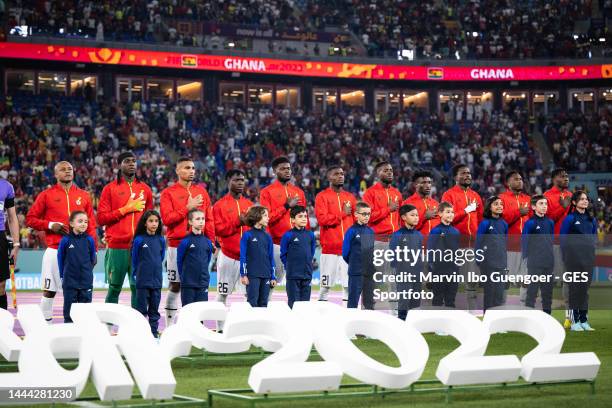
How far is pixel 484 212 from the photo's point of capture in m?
15.6

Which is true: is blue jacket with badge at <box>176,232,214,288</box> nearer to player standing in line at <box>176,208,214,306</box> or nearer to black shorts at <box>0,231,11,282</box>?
player standing in line at <box>176,208,214,306</box>

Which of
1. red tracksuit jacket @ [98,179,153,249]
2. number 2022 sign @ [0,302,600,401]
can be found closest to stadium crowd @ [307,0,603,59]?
red tracksuit jacket @ [98,179,153,249]

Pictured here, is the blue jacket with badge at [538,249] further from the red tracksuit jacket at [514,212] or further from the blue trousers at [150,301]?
the blue trousers at [150,301]

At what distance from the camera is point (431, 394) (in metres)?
9.62

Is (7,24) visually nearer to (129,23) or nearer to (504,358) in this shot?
(129,23)

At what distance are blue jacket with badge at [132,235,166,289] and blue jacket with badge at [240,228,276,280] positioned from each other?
3.90 ft

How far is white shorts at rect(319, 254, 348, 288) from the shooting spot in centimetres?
1534

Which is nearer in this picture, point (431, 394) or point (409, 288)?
point (431, 394)

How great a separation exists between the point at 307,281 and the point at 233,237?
4.26ft

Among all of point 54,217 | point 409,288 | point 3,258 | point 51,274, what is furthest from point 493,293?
point 3,258

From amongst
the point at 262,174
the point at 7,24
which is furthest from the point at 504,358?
the point at 7,24

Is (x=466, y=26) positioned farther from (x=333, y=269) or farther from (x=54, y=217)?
(x=54, y=217)

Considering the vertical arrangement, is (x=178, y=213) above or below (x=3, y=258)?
above

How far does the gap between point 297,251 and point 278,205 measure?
1.28 m
